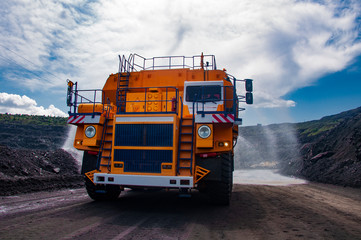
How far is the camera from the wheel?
6.48 m

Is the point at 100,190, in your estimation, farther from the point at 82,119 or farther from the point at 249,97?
the point at 249,97

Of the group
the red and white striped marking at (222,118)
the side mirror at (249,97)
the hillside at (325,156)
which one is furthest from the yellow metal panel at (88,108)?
the hillside at (325,156)

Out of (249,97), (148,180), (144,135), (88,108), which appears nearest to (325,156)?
(249,97)

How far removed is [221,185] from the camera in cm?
664

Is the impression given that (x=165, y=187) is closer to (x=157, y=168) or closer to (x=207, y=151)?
(x=157, y=168)

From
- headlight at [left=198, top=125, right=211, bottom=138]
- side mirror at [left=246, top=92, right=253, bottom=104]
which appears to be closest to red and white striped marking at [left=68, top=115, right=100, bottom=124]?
headlight at [left=198, top=125, right=211, bottom=138]

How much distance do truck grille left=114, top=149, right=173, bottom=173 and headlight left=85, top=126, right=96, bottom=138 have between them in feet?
3.76

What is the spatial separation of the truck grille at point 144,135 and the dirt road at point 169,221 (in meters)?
1.69

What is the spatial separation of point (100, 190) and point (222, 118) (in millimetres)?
3748

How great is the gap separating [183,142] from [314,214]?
362 centimetres

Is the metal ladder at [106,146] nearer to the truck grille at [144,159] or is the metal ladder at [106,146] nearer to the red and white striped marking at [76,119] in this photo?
the truck grille at [144,159]

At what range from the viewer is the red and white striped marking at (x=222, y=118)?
21.0 feet

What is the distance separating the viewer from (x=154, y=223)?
543cm

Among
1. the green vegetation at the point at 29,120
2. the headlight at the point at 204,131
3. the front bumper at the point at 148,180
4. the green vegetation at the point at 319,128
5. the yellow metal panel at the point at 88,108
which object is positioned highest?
the green vegetation at the point at 29,120
